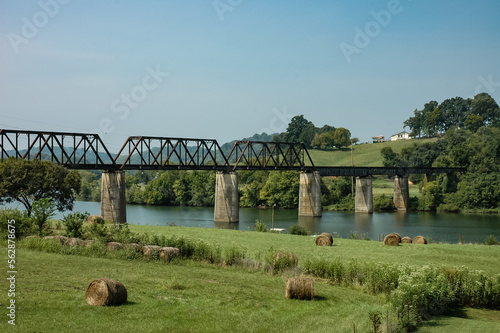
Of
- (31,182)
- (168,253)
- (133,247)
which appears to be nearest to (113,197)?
(31,182)

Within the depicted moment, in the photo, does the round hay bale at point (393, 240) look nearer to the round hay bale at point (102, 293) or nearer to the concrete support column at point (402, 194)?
the round hay bale at point (102, 293)

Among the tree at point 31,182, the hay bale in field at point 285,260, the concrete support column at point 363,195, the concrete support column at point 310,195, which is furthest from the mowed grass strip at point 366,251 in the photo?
the concrete support column at point 363,195

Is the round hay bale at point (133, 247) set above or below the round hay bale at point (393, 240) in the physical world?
above

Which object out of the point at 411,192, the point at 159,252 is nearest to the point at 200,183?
the point at 411,192

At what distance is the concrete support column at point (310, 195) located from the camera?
117 m

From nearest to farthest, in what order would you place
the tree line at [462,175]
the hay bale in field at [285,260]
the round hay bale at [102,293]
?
the round hay bale at [102,293]
the hay bale in field at [285,260]
the tree line at [462,175]

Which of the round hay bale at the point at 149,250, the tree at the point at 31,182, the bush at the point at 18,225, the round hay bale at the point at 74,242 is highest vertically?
the tree at the point at 31,182

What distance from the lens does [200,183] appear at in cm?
14975

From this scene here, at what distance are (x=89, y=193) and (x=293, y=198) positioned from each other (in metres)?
65.0

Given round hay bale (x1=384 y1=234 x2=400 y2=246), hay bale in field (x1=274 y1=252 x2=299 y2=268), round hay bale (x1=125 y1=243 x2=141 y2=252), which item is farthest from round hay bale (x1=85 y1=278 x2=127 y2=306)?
round hay bale (x1=384 y1=234 x2=400 y2=246)

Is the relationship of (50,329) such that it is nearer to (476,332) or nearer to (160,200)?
(476,332)

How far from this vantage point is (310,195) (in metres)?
119

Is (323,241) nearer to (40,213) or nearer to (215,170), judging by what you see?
(40,213)

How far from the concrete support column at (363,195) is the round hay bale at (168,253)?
10065cm
